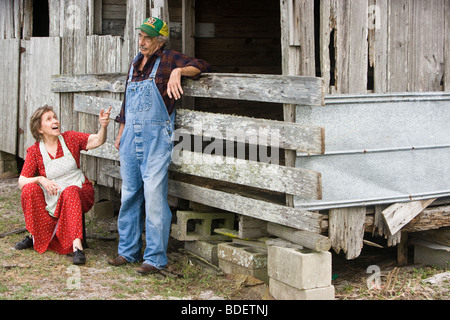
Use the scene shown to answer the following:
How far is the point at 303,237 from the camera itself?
5.33 metres

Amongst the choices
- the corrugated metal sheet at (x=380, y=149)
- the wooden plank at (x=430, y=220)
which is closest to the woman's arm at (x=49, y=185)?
the corrugated metal sheet at (x=380, y=149)

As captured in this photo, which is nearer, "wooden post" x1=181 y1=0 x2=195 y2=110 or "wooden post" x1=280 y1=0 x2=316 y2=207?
"wooden post" x1=280 y1=0 x2=316 y2=207

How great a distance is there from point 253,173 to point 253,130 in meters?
0.36

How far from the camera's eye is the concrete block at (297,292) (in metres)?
5.18

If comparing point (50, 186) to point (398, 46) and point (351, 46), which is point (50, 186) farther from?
point (398, 46)

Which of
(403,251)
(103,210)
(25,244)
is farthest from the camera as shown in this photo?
(103,210)

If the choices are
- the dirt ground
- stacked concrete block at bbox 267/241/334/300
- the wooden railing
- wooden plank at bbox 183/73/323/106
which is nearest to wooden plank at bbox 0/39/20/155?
the dirt ground

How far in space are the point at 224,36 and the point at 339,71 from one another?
152 inches

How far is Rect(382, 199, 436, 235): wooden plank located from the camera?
5.64 metres

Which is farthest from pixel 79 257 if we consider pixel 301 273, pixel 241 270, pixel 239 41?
pixel 239 41

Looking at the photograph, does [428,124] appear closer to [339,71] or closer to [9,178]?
[339,71]

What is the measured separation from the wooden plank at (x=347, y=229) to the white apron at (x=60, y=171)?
8.25 ft

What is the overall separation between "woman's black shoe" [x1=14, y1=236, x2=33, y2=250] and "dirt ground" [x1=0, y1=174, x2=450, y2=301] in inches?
2.3

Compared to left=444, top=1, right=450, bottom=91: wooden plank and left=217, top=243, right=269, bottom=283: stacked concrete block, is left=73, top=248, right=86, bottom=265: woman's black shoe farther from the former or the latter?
left=444, top=1, right=450, bottom=91: wooden plank
